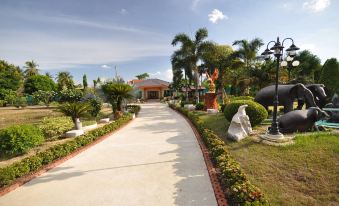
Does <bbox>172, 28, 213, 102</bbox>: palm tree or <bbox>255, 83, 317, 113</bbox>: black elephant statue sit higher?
<bbox>172, 28, 213, 102</bbox>: palm tree

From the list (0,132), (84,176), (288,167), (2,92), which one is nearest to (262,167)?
(288,167)

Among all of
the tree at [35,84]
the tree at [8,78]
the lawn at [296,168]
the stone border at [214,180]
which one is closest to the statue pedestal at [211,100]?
the stone border at [214,180]

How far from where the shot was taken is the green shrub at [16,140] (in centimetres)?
762

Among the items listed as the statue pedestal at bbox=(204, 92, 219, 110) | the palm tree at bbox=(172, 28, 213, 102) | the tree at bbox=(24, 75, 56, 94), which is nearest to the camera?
the statue pedestal at bbox=(204, 92, 219, 110)

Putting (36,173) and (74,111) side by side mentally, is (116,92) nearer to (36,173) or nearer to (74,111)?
(74,111)

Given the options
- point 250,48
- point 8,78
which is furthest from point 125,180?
point 8,78

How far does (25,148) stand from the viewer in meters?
7.96

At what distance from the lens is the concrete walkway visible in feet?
15.9

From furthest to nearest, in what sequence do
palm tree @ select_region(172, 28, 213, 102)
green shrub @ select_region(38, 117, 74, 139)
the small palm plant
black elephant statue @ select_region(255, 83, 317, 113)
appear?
palm tree @ select_region(172, 28, 213, 102)
the small palm plant
green shrub @ select_region(38, 117, 74, 139)
black elephant statue @ select_region(255, 83, 317, 113)

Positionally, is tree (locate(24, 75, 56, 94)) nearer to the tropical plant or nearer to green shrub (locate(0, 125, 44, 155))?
the tropical plant

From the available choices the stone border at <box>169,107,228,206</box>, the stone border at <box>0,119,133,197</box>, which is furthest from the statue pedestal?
the stone border at <box>0,119,133,197</box>

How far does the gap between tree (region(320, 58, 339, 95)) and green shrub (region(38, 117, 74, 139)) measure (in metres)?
20.8

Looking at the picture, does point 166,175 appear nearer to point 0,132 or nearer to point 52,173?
point 52,173

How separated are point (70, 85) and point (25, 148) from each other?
153ft
